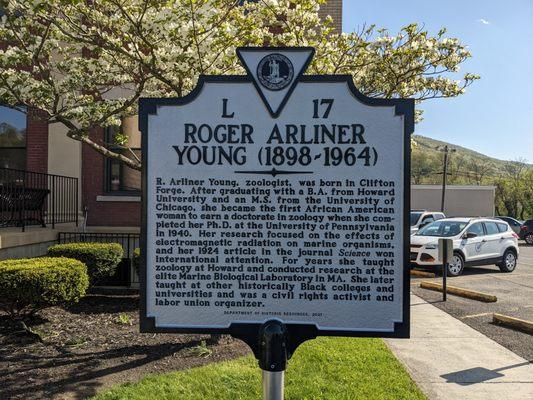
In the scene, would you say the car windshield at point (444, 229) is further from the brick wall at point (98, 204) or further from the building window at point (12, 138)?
the building window at point (12, 138)

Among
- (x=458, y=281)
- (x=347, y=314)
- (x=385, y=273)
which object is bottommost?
(x=458, y=281)

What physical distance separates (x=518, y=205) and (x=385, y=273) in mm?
70000

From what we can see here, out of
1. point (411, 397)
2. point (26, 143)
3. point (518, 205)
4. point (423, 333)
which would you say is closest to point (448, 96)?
point (423, 333)

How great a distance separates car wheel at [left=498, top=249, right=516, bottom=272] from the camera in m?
14.9

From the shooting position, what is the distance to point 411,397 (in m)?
4.42

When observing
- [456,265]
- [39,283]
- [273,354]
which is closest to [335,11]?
[456,265]

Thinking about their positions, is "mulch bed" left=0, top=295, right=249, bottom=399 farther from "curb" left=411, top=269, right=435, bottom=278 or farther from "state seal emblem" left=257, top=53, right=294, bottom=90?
"curb" left=411, top=269, right=435, bottom=278

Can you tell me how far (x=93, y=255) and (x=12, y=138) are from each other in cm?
511

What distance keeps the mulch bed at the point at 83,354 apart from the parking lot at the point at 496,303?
3582mm

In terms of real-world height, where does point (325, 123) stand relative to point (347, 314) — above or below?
above

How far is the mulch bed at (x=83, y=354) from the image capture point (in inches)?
188

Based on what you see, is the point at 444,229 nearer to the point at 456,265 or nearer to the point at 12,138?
the point at 456,265

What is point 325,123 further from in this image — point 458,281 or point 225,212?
point 458,281

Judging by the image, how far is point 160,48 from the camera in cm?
618
